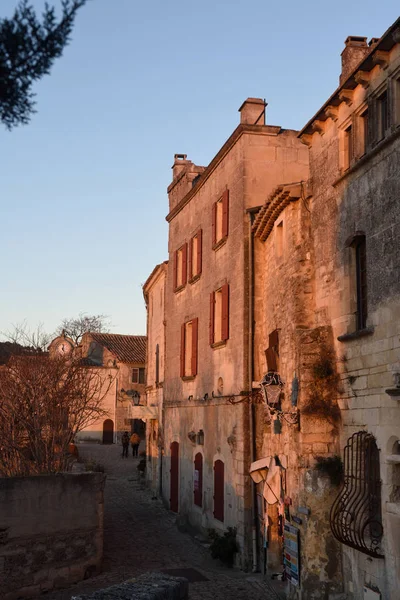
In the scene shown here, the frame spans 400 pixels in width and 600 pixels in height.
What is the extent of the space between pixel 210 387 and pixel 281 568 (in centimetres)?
553

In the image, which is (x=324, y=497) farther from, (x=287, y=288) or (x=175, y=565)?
(x=175, y=565)

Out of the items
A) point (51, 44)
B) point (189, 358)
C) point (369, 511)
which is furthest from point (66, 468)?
point (51, 44)

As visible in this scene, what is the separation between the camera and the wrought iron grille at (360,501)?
10727 mm

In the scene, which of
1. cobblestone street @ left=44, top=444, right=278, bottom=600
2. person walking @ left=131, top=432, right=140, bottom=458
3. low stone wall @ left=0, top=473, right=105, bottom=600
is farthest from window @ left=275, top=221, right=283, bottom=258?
person walking @ left=131, top=432, right=140, bottom=458

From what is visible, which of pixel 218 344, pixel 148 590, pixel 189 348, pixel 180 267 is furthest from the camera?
pixel 180 267

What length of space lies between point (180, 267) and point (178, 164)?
4397 millimetres

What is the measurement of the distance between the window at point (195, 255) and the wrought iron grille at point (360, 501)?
34.1ft

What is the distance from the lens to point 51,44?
5.73 m

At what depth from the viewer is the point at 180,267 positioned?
77.3 feet

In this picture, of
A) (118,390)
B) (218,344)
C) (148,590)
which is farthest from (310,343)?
(118,390)

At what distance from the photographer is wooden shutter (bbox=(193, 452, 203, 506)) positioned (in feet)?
65.4

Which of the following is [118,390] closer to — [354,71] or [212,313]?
[212,313]

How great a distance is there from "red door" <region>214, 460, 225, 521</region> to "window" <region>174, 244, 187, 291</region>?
6538 mm

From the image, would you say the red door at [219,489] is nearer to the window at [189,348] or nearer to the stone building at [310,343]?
the stone building at [310,343]
